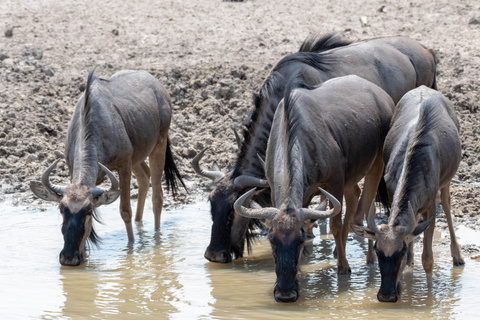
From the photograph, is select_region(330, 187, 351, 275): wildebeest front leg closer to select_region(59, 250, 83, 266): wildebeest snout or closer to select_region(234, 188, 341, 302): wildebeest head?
select_region(234, 188, 341, 302): wildebeest head

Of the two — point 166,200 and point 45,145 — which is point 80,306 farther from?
point 45,145

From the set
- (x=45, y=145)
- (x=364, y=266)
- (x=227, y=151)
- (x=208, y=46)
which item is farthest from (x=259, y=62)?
(x=364, y=266)

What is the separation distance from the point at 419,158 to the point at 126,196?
3638mm

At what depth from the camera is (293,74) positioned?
9805 millimetres

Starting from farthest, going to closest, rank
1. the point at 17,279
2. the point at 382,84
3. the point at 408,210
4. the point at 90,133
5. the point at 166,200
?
the point at 166,200 → the point at 382,84 → the point at 90,133 → the point at 17,279 → the point at 408,210

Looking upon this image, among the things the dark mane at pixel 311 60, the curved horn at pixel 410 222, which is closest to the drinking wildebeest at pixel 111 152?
the dark mane at pixel 311 60

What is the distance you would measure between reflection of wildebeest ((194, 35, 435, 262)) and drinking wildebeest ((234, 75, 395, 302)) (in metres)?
0.56

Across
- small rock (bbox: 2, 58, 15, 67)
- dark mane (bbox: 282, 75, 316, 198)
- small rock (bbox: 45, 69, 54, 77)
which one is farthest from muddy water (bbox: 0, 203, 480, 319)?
small rock (bbox: 2, 58, 15, 67)

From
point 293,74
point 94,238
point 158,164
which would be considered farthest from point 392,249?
point 158,164

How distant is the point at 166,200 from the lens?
1199 cm

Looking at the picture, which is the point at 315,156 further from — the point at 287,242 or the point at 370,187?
the point at 370,187

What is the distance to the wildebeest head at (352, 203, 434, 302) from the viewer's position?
7.23 meters

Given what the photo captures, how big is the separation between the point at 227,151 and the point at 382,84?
2700 millimetres

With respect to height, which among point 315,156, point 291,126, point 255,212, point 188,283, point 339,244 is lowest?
point 188,283
